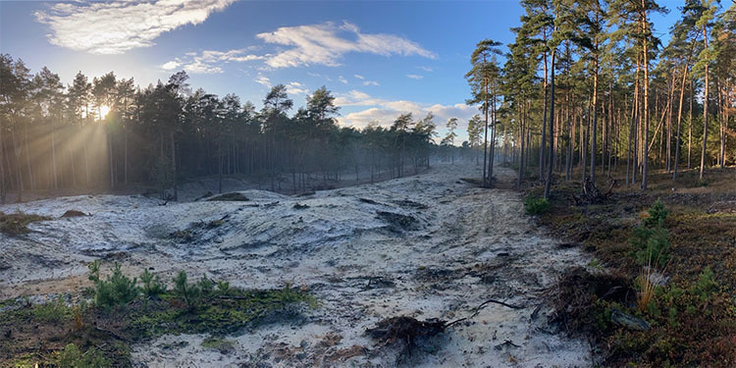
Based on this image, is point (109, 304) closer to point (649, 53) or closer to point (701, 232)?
point (701, 232)

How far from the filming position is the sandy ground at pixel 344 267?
6.55m

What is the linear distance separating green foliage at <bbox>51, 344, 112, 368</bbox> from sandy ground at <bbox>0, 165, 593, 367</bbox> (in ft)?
2.13

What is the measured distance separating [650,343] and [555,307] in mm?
1808

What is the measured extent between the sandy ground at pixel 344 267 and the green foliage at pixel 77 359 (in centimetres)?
65

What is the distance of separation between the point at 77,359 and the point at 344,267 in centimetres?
900

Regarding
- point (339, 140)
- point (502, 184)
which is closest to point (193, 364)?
point (502, 184)

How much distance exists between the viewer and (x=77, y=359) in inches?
199

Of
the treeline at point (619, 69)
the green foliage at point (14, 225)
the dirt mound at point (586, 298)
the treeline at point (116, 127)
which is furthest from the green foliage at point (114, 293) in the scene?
the treeline at point (116, 127)

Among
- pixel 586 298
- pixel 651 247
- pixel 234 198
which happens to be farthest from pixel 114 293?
pixel 234 198

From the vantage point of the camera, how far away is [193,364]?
6.27m

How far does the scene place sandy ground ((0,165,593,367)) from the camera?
6.55 m

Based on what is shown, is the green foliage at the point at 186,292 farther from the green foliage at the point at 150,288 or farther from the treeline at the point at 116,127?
the treeline at the point at 116,127

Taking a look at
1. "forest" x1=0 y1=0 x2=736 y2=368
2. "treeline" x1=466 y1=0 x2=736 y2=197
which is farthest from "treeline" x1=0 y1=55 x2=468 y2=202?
"treeline" x1=466 y1=0 x2=736 y2=197

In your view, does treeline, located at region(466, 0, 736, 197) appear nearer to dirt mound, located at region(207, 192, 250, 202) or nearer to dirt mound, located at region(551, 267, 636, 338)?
dirt mound, located at region(551, 267, 636, 338)
